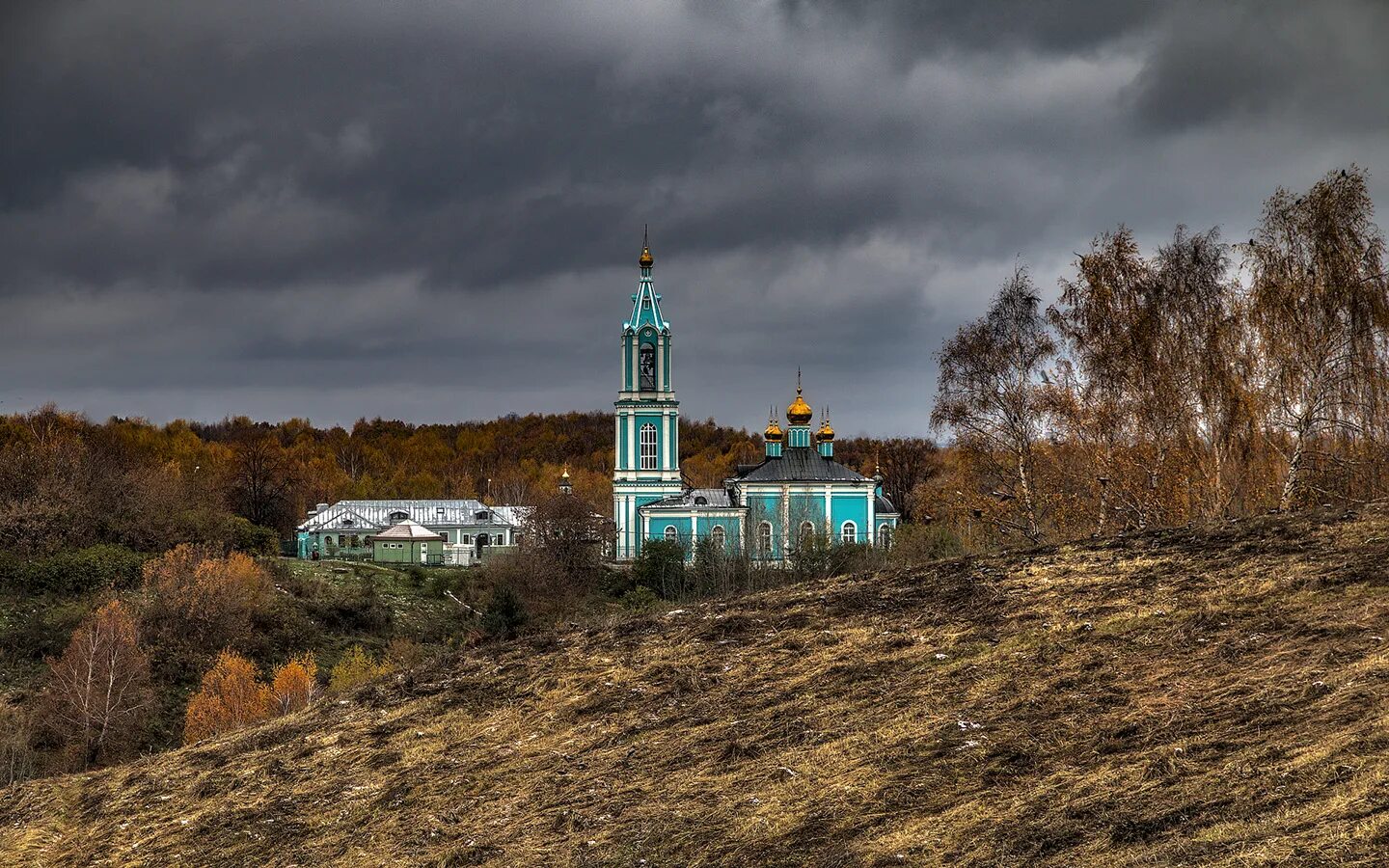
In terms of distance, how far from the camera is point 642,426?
214ft

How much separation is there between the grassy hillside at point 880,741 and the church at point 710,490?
140ft

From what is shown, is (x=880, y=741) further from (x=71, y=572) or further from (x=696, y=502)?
(x=696, y=502)

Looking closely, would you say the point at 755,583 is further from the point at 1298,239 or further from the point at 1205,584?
the point at 1205,584

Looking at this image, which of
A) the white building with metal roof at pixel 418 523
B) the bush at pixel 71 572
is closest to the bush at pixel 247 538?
the white building with metal roof at pixel 418 523

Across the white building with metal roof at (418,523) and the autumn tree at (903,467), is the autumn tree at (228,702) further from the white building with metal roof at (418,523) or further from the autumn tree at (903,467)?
the autumn tree at (903,467)

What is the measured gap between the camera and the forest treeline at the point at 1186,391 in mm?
22609

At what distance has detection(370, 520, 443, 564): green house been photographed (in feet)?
224

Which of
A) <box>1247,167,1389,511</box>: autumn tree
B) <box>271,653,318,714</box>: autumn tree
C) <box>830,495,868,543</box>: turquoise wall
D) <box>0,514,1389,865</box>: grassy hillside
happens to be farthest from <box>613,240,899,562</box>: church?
<box>0,514,1389,865</box>: grassy hillside

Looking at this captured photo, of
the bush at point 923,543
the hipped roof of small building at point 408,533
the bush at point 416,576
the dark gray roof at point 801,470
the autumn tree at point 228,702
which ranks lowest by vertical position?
the autumn tree at point 228,702

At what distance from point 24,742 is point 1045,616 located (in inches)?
931

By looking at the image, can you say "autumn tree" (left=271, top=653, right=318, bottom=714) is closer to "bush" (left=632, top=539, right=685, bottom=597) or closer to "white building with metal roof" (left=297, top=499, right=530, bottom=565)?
"bush" (left=632, top=539, right=685, bottom=597)

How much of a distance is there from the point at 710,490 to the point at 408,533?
55.1ft

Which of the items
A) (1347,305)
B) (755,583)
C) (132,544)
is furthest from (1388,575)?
(132,544)

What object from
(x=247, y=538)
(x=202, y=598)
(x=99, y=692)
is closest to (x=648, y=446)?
(x=247, y=538)
